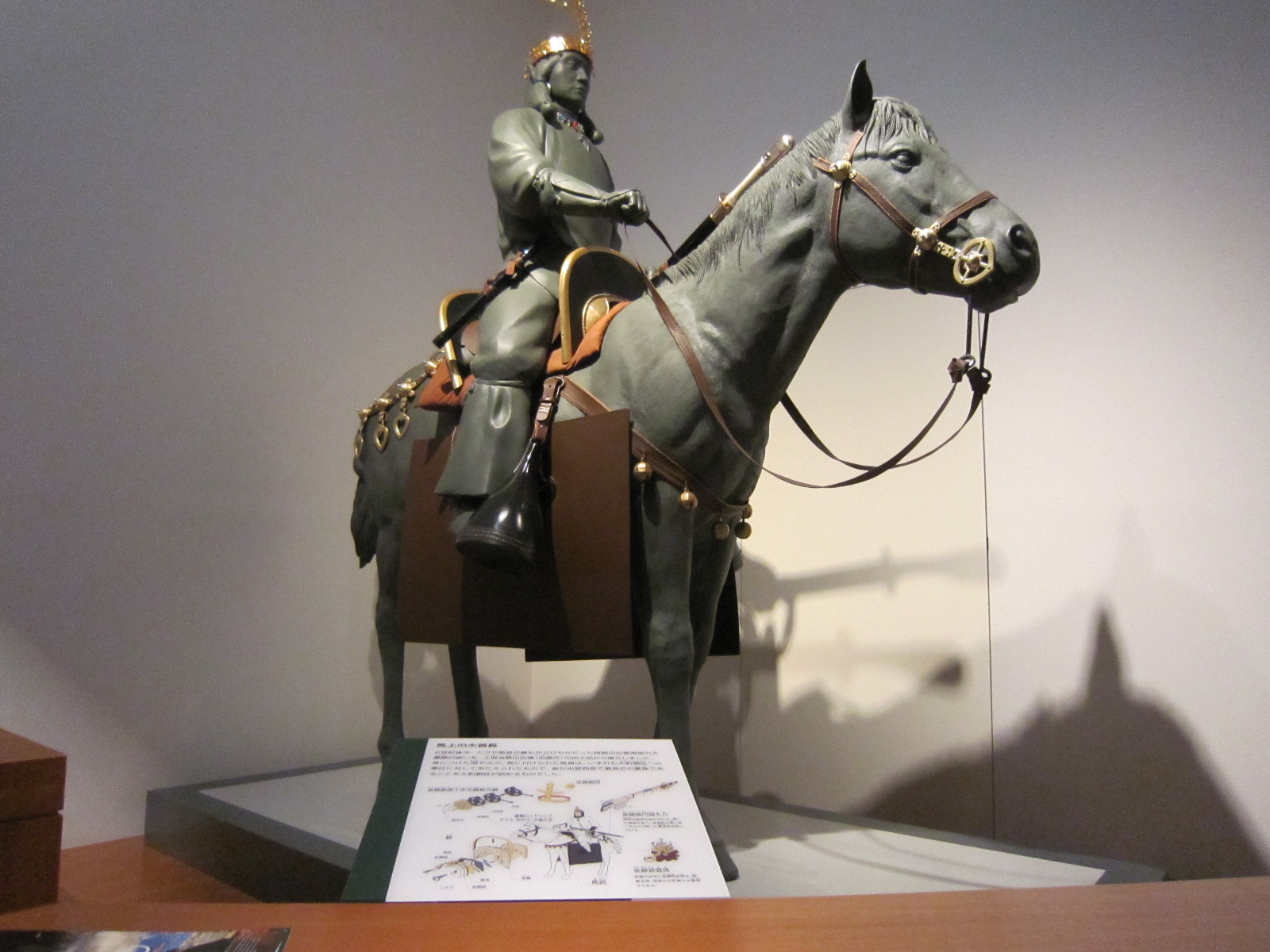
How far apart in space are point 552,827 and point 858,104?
1539 millimetres

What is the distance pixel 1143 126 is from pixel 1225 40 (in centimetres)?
26

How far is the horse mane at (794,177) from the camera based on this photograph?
1.75 meters

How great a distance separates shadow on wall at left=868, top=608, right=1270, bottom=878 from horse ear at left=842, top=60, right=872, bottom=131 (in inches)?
57.3

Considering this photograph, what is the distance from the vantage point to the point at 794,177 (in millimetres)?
1819

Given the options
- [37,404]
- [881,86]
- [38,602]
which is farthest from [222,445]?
[881,86]

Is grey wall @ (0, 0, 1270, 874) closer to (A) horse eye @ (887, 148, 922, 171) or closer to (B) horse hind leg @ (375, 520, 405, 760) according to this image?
(B) horse hind leg @ (375, 520, 405, 760)

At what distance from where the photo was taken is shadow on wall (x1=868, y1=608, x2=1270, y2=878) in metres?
2.03

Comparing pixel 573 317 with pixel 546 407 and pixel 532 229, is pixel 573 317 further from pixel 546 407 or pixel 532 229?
pixel 532 229

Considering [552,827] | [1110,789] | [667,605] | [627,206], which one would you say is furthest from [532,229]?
[1110,789]

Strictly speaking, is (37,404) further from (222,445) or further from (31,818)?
(31,818)

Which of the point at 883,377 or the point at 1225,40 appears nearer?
the point at 1225,40

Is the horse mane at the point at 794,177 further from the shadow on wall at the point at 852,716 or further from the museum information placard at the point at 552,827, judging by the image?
the shadow on wall at the point at 852,716

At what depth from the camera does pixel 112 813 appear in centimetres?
262

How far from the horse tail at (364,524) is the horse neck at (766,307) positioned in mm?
1389
